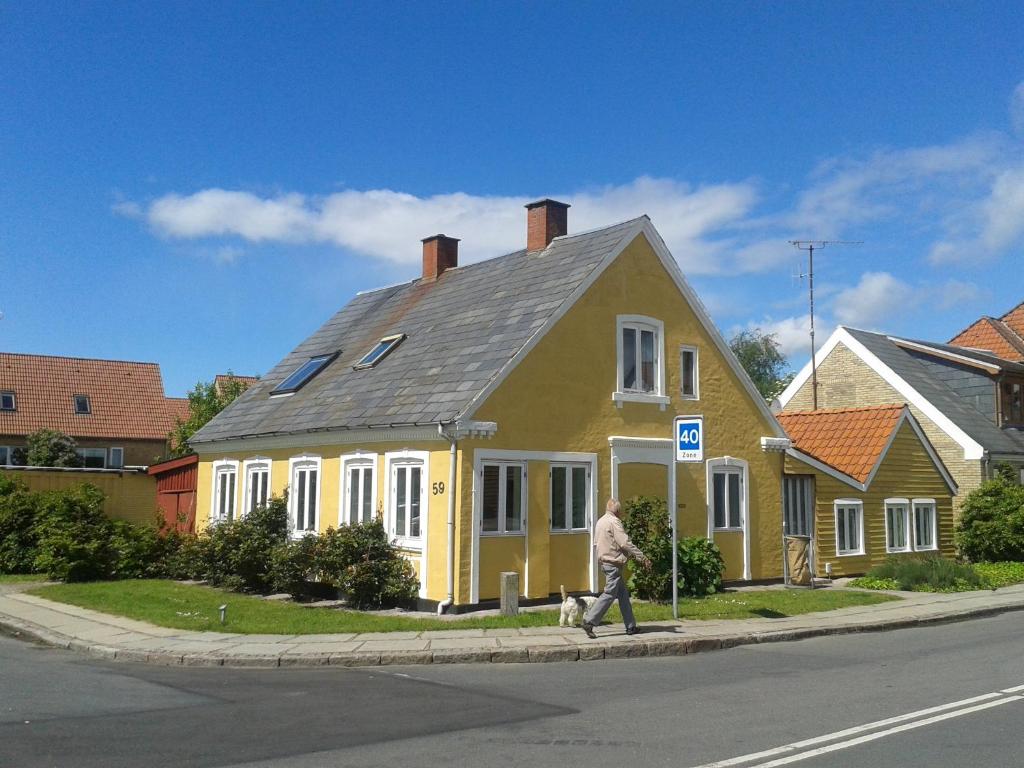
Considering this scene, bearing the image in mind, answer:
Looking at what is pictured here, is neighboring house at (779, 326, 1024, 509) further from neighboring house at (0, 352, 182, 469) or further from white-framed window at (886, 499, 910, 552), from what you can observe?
neighboring house at (0, 352, 182, 469)

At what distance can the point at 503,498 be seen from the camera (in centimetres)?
1603

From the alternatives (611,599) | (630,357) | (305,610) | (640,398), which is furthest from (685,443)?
(305,610)

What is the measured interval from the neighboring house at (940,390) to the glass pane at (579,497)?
17.3 m

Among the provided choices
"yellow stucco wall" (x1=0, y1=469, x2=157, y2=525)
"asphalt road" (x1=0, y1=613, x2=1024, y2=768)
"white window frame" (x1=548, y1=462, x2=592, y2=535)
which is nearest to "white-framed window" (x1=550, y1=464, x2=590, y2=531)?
"white window frame" (x1=548, y1=462, x2=592, y2=535)

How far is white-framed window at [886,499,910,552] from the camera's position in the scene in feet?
78.9

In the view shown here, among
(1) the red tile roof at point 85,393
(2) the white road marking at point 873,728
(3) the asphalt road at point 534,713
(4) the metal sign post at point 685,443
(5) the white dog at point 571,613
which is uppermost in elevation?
(1) the red tile roof at point 85,393

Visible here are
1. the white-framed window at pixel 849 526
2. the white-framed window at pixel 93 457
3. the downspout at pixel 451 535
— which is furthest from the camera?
the white-framed window at pixel 93 457

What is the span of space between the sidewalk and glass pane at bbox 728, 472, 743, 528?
4053mm

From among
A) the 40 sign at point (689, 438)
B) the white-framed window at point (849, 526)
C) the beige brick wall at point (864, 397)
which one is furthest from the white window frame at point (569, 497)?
the beige brick wall at point (864, 397)

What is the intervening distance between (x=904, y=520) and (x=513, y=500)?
13.5 metres

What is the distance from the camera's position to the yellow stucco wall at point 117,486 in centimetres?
2469

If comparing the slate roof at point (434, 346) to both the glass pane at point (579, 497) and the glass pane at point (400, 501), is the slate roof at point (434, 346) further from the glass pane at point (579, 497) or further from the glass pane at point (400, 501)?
the glass pane at point (579, 497)

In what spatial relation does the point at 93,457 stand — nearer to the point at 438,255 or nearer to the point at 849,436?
the point at 438,255

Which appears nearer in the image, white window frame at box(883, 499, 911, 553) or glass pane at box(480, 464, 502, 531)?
glass pane at box(480, 464, 502, 531)
